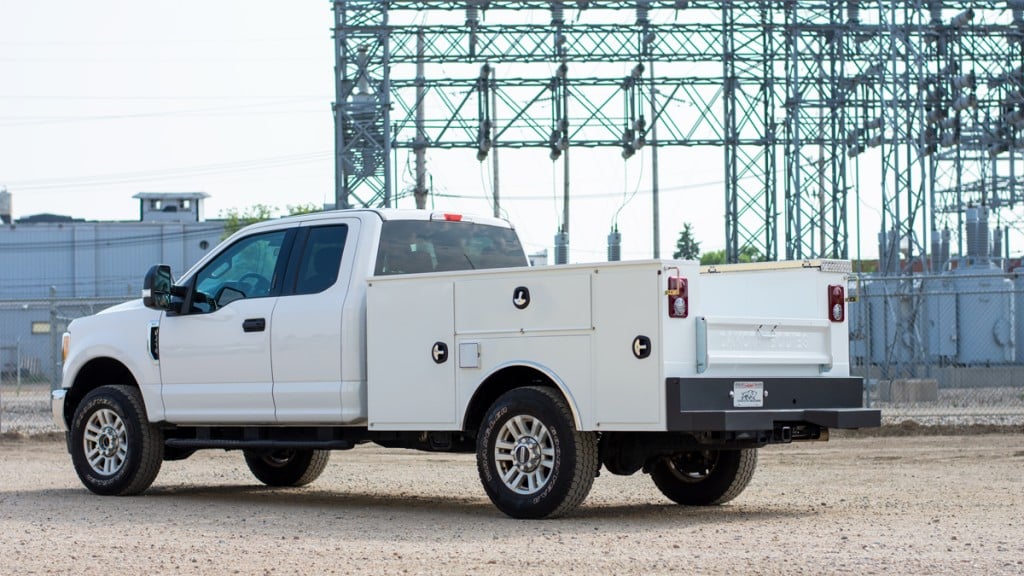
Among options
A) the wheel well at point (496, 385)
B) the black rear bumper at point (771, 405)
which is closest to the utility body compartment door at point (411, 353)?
the wheel well at point (496, 385)

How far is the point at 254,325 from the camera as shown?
11852 millimetres

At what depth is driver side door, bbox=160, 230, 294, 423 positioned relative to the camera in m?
11.9

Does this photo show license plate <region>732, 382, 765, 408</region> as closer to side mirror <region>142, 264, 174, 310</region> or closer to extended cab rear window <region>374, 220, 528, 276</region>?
extended cab rear window <region>374, 220, 528, 276</region>

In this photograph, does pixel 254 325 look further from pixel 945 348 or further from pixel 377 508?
pixel 945 348

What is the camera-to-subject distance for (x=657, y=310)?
959 centimetres

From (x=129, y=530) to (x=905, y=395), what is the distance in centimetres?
1899

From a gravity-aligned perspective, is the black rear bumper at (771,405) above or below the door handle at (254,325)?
below

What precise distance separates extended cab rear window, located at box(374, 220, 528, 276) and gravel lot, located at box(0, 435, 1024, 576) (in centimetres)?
188

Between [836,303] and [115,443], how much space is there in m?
6.06

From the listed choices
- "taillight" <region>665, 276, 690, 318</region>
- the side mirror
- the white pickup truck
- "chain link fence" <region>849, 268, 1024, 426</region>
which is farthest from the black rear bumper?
"chain link fence" <region>849, 268, 1024, 426</region>

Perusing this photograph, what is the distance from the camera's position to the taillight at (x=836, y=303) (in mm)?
10953

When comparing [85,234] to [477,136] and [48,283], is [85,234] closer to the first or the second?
[48,283]

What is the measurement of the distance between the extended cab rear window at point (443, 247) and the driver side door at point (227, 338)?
2.95ft

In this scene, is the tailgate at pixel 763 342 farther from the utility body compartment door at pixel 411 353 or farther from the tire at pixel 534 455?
the utility body compartment door at pixel 411 353
